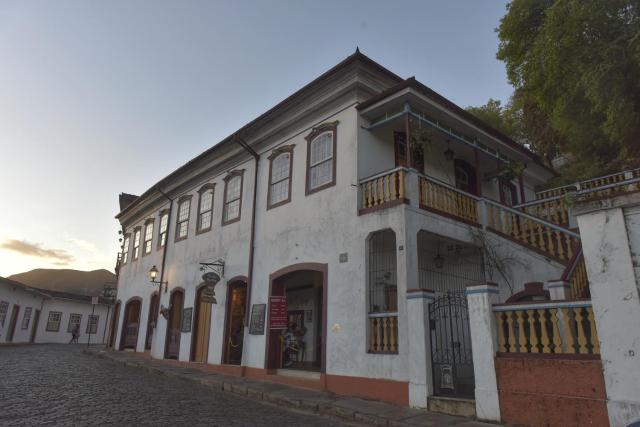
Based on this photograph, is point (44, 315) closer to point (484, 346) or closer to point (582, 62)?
point (484, 346)

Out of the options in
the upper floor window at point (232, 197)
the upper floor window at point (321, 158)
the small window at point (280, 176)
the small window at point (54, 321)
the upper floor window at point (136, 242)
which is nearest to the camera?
the upper floor window at point (321, 158)

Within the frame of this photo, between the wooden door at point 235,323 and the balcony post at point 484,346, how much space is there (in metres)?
8.32

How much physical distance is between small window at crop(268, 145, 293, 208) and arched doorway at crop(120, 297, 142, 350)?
11682 mm

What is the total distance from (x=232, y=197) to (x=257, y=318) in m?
4.63

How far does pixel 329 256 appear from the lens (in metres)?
10.4

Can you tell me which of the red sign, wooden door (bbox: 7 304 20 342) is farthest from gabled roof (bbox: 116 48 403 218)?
wooden door (bbox: 7 304 20 342)

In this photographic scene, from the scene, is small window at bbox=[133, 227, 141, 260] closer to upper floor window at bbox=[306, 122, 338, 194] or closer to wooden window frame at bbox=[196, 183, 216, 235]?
wooden window frame at bbox=[196, 183, 216, 235]

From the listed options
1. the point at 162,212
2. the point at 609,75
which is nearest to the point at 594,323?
the point at 609,75

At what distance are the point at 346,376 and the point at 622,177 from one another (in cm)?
1126

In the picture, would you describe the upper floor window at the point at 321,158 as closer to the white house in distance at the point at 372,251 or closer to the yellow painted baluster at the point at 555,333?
the white house in distance at the point at 372,251

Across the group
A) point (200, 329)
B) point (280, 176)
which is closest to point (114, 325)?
point (200, 329)

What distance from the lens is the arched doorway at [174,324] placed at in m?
16.5

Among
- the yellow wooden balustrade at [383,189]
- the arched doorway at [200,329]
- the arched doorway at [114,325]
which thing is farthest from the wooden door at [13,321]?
the yellow wooden balustrade at [383,189]

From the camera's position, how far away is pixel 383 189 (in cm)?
971
